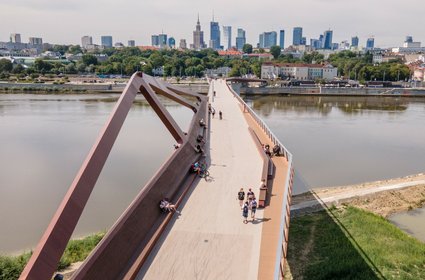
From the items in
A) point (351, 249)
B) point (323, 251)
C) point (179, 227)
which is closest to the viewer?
point (179, 227)

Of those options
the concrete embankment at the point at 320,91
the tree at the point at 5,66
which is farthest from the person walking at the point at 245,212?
the tree at the point at 5,66

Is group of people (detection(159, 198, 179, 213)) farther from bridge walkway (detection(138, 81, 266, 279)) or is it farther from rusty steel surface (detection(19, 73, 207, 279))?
bridge walkway (detection(138, 81, 266, 279))

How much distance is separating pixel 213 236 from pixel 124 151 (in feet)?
62.8

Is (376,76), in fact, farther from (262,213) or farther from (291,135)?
(262,213)

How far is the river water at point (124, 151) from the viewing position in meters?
18.4

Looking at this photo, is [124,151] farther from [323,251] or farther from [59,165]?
[323,251]

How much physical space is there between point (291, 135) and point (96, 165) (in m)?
29.1

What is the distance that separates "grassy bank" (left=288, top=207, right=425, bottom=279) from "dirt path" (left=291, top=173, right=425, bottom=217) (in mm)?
1130

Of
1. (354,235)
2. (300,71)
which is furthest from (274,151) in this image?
(300,71)

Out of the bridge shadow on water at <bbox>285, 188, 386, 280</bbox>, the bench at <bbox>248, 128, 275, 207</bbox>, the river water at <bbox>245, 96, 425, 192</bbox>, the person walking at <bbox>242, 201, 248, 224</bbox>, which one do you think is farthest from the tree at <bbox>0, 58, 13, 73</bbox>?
the person walking at <bbox>242, 201, 248, 224</bbox>

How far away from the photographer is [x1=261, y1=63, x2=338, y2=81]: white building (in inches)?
4456

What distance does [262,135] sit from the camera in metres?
23.7

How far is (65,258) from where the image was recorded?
13406 mm

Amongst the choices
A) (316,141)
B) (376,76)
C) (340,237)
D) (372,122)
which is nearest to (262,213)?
(340,237)
